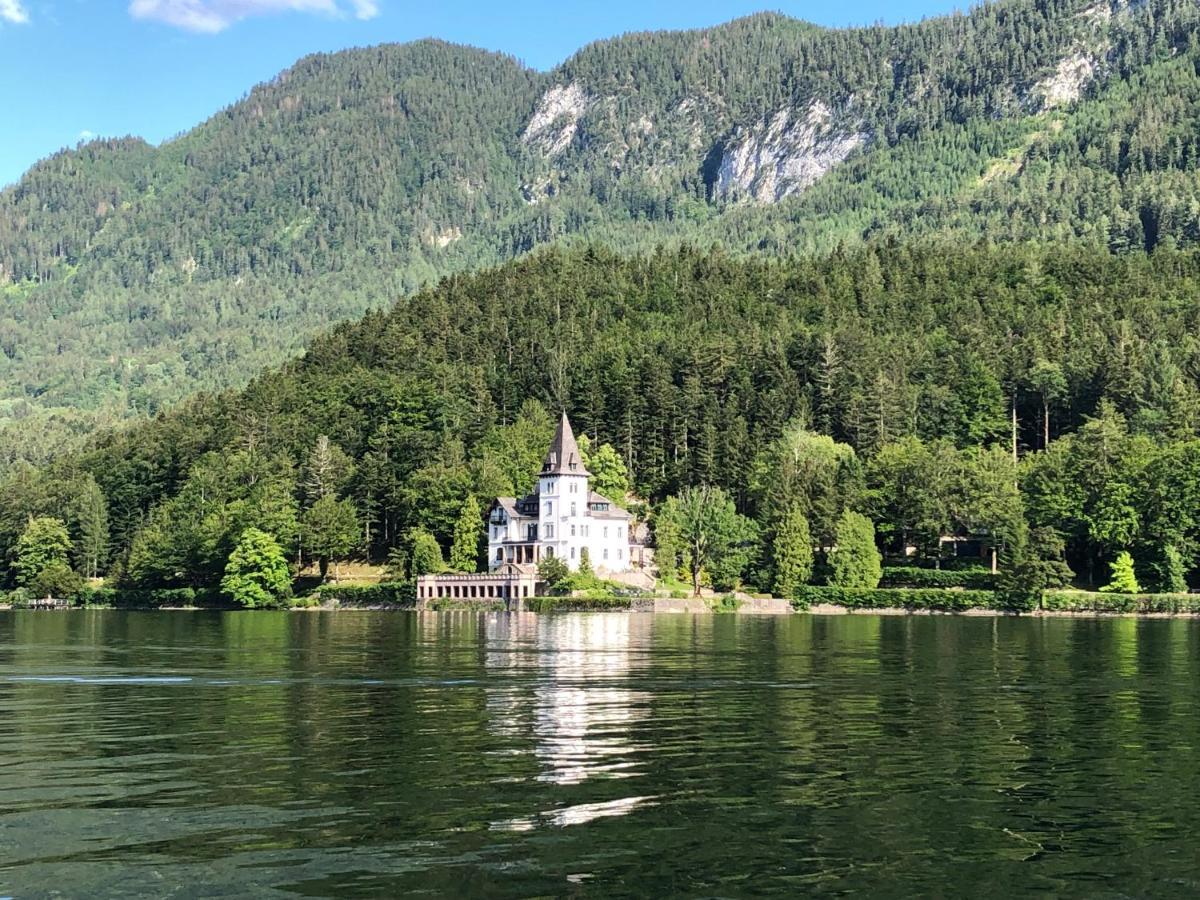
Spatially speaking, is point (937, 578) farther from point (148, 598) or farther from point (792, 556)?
point (148, 598)

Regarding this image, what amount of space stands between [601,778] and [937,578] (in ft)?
333

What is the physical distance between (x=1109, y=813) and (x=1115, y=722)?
547 inches

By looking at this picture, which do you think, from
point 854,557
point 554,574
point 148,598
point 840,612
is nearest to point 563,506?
point 554,574

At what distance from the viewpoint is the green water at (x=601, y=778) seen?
877 inches

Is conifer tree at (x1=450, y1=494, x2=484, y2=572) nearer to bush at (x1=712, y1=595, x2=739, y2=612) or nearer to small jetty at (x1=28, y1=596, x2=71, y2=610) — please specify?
bush at (x1=712, y1=595, x2=739, y2=612)

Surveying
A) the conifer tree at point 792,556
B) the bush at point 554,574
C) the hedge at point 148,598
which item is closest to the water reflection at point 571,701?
the conifer tree at point 792,556

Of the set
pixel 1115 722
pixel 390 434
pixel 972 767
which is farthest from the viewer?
pixel 390 434

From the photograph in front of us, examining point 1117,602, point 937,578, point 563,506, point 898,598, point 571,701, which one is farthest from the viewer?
point 563,506

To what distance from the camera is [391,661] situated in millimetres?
62969

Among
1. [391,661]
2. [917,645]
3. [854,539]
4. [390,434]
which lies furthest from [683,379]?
[391,661]

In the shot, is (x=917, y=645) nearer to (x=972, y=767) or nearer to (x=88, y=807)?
(x=972, y=767)

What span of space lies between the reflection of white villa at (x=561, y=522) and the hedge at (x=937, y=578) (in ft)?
101

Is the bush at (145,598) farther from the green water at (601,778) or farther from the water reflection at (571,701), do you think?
the green water at (601,778)

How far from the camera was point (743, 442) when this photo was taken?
162m
